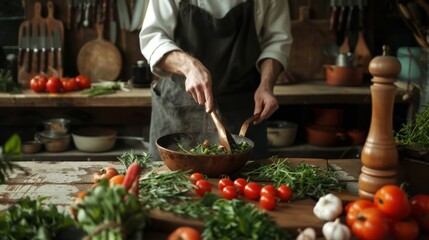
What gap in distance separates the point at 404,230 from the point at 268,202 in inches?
15.5

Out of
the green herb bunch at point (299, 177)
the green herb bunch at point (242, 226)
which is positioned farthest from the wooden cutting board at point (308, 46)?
the green herb bunch at point (242, 226)

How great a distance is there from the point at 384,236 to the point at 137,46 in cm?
352

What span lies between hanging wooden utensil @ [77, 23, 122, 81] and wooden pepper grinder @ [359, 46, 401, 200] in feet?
10.6

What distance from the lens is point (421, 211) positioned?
1536 millimetres

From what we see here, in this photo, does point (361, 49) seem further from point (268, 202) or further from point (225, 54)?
point (268, 202)

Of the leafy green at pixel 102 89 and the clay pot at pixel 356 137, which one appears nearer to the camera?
the leafy green at pixel 102 89

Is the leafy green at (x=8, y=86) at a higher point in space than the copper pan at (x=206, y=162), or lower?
lower

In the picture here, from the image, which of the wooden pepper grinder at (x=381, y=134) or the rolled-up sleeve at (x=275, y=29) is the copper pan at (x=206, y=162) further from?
the rolled-up sleeve at (x=275, y=29)

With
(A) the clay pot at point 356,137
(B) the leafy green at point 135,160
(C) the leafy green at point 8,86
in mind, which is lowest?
(A) the clay pot at point 356,137

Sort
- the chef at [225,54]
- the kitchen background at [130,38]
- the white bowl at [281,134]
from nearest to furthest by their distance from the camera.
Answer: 1. the chef at [225,54]
2. the white bowl at [281,134]
3. the kitchen background at [130,38]

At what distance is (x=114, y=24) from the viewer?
451 centimetres

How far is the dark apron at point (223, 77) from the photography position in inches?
108

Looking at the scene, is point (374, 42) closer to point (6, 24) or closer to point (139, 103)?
point (139, 103)

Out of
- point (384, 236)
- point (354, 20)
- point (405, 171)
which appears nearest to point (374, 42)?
point (354, 20)
